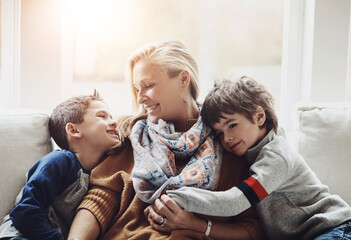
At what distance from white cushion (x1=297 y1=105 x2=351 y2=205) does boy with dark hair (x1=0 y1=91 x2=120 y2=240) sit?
0.83 m

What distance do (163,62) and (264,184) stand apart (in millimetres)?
642

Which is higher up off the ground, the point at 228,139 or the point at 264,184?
the point at 228,139

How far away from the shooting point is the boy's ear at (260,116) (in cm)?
153

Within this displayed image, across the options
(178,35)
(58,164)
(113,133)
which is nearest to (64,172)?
(58,164)

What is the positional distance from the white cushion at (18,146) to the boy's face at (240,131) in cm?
73

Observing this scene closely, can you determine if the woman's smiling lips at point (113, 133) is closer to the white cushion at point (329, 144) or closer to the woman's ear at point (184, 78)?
the woman's ear at point (184, 78)

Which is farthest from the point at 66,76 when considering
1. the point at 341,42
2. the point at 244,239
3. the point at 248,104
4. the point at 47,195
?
the point at 341,42

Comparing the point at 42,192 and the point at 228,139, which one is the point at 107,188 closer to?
the point at 42,192

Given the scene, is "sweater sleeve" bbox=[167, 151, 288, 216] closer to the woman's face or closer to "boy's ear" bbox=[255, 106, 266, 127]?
"boy's ear" bbox=[255, 106, 266, 127]

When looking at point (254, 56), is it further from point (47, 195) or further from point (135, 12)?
point (47, 195)

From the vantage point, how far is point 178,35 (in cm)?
240

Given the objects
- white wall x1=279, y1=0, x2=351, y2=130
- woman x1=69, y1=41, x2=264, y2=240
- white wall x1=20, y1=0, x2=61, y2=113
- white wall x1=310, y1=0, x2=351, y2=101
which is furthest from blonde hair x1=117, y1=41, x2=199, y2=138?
white wall x1=310, y1=0, x2=351, y2=101

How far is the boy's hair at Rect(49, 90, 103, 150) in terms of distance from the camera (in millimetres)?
1622

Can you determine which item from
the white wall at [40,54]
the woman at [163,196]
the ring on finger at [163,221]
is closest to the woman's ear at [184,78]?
the woman at [163,196]
